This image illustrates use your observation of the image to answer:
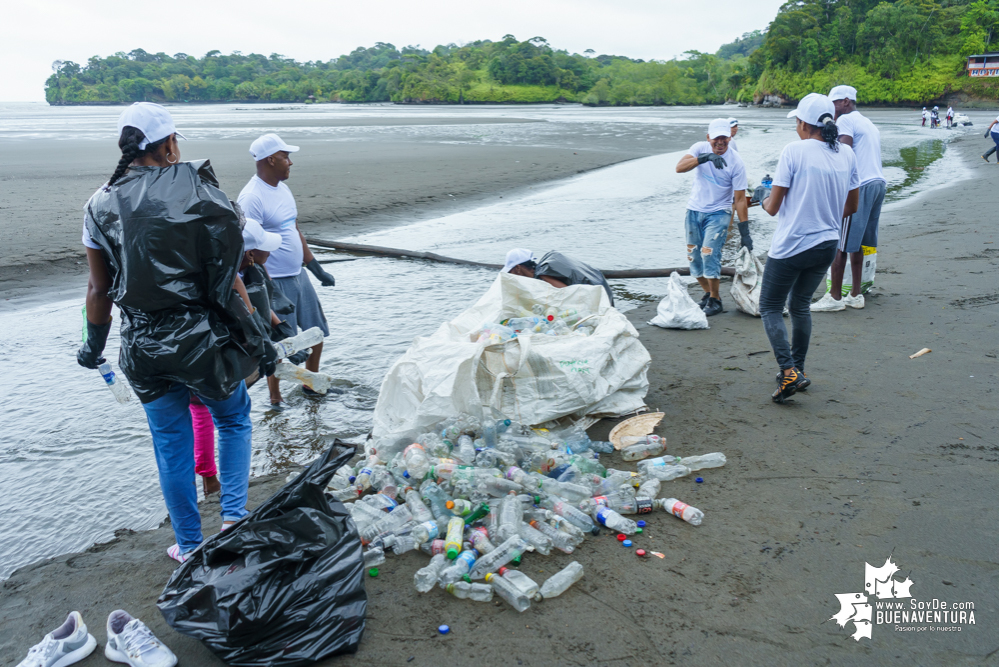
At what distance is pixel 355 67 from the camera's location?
163m

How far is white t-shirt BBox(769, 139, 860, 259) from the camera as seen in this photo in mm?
4242

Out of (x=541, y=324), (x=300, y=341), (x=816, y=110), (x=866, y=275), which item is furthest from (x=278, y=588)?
(x=866, y=275)

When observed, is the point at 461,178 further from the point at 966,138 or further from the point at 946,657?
the point at 966,138

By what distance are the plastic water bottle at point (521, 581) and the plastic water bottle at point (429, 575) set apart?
0.27 m

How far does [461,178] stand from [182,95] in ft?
415

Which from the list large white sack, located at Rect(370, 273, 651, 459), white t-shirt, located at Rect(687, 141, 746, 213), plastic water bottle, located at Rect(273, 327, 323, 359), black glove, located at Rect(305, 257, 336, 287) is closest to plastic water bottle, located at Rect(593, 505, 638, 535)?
large white sack, located at Rect(370, 273, 651, 459)

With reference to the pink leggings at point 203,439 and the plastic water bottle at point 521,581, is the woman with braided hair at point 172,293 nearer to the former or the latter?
the pink leggings at point 203,439

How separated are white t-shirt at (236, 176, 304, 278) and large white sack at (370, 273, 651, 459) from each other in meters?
1.23

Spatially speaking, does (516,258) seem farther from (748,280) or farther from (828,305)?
(828,305)

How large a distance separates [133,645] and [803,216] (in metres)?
4.36

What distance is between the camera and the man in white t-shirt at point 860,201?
19.8ft

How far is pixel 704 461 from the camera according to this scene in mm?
3814

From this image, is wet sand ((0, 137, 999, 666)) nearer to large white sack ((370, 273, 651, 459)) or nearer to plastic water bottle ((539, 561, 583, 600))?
plastic water bottle ((539, 561, 583, 600))

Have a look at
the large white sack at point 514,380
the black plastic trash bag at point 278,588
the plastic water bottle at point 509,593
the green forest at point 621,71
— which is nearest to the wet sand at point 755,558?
the plastic water bottle at point 509,593
